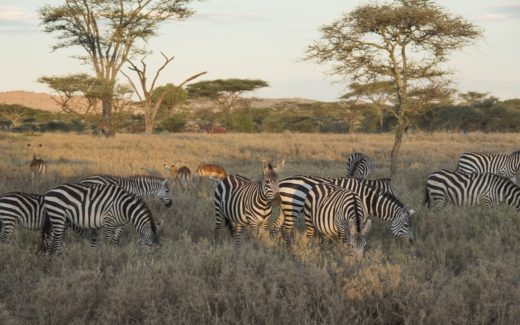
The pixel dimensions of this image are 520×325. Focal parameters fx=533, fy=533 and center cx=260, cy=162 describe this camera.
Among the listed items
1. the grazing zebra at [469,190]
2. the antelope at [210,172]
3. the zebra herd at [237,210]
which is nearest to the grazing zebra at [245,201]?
the zebra herd at [237,210]

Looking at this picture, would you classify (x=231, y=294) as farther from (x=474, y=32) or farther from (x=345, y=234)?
(x=474, y=32)

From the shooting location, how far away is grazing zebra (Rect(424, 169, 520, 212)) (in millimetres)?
9180

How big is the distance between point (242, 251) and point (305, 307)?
1.42 meters

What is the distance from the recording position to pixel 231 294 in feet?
15.7

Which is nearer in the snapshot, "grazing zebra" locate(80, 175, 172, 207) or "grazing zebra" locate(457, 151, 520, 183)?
"grazing zebra" locate(80, 175, 172, 207)

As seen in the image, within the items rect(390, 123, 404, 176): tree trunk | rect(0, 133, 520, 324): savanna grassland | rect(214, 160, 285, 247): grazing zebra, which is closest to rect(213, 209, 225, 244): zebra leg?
rect(214, 160, 285, 247): grazing zebra

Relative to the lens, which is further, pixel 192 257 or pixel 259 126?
pixel 259 126

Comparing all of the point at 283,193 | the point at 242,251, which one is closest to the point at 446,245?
the point at 283,193

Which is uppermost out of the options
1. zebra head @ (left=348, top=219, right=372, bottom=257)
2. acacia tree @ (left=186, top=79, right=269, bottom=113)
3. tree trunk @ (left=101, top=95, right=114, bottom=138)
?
acacia tree @ (left=186, top=79, right=269, bottom=113)

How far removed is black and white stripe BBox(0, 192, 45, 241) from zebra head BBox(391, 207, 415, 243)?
503cm

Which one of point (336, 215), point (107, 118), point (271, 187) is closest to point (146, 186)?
point (271, 187)

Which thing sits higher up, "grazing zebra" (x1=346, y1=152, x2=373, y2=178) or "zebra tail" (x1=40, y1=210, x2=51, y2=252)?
"grazing zebra" (x1=346, y1=152, x2=373, y2=178)

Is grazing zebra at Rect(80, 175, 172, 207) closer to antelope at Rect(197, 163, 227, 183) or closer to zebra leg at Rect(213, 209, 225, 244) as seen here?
zebra leg at Rect(213, 209, 225, 244)

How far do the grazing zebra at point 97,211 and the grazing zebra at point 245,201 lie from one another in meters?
1.24
